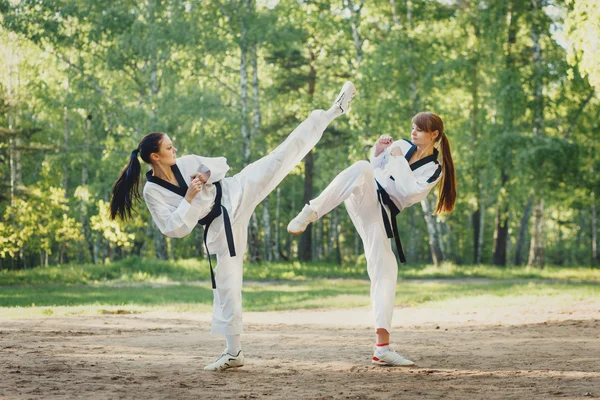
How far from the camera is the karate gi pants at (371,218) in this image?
275 inches

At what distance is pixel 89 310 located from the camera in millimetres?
13883

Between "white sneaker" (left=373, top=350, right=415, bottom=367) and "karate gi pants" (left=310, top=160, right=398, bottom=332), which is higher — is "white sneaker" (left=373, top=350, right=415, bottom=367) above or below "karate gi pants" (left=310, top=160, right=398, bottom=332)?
below

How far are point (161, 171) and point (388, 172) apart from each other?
2100mm

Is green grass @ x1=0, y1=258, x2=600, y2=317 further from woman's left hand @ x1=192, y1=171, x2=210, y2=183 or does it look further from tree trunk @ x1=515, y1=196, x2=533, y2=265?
woman's left hand @ x1=192, y1=171, x2=210, y2=183

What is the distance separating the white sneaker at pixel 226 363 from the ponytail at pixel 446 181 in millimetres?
2384

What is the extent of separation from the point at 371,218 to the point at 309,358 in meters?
1.53

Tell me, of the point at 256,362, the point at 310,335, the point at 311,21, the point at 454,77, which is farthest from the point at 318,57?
the point at 256,362

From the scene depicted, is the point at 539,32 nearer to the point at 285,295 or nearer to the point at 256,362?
the point at 285,295

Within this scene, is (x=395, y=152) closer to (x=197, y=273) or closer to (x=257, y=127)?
(x=197, y=273)

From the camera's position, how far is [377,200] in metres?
7.17

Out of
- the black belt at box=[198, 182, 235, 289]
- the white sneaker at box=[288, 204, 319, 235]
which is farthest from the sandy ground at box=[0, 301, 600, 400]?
the white sneaker at box=[288, 204, 319, 235]

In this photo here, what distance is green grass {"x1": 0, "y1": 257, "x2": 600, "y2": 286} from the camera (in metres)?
23.6

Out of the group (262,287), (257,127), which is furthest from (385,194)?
(257,127)

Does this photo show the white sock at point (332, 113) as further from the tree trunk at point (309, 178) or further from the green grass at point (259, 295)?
the tree trunk at point (309, 178)
